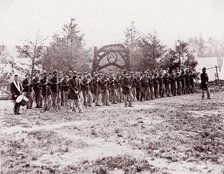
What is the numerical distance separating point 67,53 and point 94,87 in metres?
14.3

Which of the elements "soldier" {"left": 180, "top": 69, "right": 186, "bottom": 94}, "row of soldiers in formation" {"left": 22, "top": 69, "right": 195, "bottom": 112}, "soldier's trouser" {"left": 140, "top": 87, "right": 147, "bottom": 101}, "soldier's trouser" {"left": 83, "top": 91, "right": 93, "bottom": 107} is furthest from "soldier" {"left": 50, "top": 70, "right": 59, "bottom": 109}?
"soldier" {"left": 180, "top": 69, "right": 186, "bottom": 94}

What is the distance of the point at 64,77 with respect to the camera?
18031 millimetres

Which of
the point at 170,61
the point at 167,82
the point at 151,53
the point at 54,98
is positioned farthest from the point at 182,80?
the point at 54,98

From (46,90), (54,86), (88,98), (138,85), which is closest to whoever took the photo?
(46,90)

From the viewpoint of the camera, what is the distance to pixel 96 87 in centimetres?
1955

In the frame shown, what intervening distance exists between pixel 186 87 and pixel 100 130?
58.6 ft

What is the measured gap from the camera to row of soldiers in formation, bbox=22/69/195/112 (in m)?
16.8

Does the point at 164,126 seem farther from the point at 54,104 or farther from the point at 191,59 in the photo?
the point at 191,59

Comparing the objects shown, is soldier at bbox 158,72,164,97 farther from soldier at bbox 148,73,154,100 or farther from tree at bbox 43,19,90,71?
tree at bbox 43,19,90,71

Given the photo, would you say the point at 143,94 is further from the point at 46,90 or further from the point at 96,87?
the point at 46,90

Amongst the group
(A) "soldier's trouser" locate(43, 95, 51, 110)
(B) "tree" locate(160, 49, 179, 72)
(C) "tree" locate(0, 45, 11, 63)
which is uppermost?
(C) "tree" locate(0, 45, 11, 63)

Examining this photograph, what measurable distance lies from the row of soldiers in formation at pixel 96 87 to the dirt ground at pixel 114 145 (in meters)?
3.71

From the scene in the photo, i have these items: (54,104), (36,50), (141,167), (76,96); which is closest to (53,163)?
(141,167)

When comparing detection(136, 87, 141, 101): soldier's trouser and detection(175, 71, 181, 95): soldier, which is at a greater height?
detection(175, 71, 181, 95): soldier
